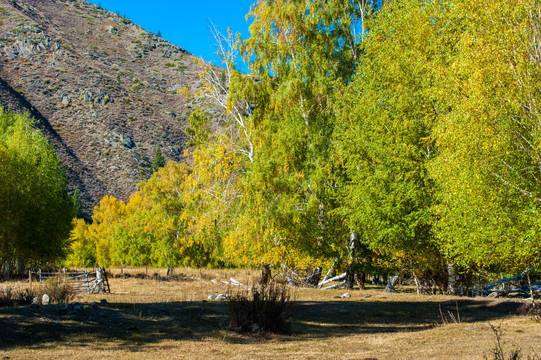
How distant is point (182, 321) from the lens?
13.3m

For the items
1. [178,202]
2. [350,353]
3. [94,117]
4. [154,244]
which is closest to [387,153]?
[350,353]

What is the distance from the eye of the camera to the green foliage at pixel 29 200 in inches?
1230

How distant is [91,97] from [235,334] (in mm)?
114272

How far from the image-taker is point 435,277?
25.6 m

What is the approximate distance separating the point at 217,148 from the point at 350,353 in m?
16.3

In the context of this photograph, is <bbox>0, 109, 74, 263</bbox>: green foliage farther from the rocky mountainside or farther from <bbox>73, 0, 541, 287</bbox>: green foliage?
the rocky mountainside

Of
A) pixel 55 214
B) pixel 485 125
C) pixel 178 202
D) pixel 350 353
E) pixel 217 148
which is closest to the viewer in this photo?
pixel 350 353

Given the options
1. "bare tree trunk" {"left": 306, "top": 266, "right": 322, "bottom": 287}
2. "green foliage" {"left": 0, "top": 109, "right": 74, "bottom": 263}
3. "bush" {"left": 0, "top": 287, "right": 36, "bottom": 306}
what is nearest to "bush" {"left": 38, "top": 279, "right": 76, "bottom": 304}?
"bush" {"left": 0, "top": 287, "right": 36, "bottom": 306}

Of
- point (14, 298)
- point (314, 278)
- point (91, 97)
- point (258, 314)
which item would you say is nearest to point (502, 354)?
point (258, 314)

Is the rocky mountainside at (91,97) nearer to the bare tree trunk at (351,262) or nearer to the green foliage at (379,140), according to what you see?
the green foliage at (379,140)

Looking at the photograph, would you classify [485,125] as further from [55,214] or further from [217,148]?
[55,214]

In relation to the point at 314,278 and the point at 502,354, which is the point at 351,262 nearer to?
the point at 314,278

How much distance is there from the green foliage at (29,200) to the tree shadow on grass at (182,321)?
66.4 feet

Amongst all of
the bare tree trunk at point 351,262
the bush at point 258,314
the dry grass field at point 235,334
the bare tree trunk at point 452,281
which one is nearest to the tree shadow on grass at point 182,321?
the dry grass field at point 235,334
